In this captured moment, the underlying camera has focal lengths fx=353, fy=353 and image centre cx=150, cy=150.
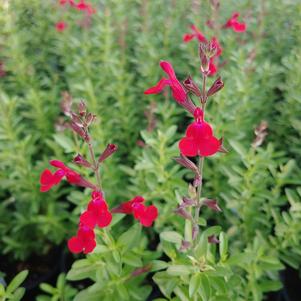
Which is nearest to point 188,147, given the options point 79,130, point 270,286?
point 79,130

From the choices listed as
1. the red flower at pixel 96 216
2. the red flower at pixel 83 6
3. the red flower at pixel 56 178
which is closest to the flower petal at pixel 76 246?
the red flower at pixel 96 216

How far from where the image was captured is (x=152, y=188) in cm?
240

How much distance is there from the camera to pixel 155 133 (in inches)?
107

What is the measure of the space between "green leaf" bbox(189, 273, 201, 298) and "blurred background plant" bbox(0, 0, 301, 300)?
0.17 m

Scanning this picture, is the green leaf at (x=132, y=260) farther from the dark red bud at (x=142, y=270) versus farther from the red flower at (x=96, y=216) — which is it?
the red flower at (x=96, y=216)

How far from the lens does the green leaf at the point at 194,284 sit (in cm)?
160

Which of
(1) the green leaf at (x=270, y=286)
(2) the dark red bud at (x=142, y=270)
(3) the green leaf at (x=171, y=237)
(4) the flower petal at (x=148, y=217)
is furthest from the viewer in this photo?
(1) the green leaf at (x=270, y=286)

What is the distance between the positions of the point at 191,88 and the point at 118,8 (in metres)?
3.45

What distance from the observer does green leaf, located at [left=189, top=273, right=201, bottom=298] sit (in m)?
1.60

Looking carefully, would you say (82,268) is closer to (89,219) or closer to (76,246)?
(76,246)

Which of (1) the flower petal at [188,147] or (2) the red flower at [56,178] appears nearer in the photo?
(1) the flower petal at [188,147]

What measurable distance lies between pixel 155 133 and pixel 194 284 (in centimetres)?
133

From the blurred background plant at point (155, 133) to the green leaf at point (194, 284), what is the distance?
17cm

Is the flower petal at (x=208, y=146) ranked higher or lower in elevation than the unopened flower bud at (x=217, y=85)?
lower
